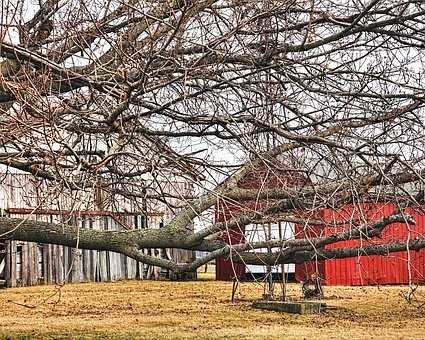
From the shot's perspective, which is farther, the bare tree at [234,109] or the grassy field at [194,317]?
the grassy field at [194,317]

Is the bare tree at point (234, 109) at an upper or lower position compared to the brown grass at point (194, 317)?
upper

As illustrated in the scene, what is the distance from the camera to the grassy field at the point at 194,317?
1091cm

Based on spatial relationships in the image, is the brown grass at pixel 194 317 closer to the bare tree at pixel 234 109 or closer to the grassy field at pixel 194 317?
the grassy field at pixel 194 317

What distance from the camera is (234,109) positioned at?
7500mm

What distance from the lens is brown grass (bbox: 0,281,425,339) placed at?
1094cm

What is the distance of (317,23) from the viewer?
7086 mm

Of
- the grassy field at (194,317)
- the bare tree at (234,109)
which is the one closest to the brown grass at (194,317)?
the grassy field at (194,317)

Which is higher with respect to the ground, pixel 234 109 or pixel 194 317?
pixel 234 109

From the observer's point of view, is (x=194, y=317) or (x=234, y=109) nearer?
(x=234, y=109)

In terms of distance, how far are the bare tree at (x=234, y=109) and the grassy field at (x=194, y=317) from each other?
2.39m

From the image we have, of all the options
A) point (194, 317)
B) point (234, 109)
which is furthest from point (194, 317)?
point (234, 109)

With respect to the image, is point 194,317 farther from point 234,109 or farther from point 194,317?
point 234,109

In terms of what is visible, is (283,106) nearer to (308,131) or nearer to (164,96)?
(308,131)

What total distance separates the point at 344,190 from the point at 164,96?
2082 mm
